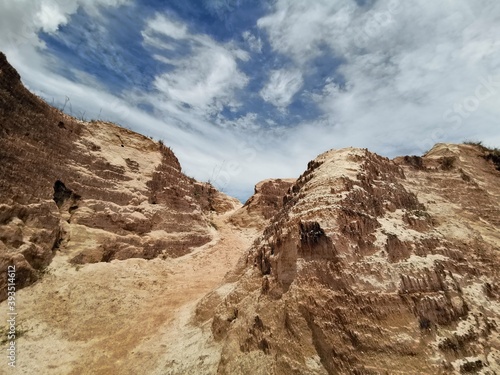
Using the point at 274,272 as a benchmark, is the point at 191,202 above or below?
above

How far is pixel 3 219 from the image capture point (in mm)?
12008

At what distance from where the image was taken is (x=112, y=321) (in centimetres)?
1210

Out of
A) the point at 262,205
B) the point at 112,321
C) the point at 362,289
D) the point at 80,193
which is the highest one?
the point at 262,205

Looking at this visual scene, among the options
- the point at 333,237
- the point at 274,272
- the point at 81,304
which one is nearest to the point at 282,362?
the point at 274,272

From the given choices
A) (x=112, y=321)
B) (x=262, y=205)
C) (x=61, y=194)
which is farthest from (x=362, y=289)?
(x=262, y=205)

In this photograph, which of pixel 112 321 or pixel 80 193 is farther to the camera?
pixel 80 193

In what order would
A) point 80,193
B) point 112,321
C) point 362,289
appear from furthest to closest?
point 80,193 → point 112,321 → point 362,289

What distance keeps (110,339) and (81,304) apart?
2.25 metres

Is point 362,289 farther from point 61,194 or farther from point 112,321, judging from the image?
point 61,194

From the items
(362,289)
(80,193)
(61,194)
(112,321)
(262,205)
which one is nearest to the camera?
(362,289)

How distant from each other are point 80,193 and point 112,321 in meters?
7.39

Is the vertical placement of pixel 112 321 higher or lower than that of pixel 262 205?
lower

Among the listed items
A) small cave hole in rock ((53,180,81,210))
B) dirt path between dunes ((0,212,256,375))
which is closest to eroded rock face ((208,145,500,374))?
dirt path between dunes ((0,212,256,375))

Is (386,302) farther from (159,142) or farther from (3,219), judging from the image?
(159,142)
